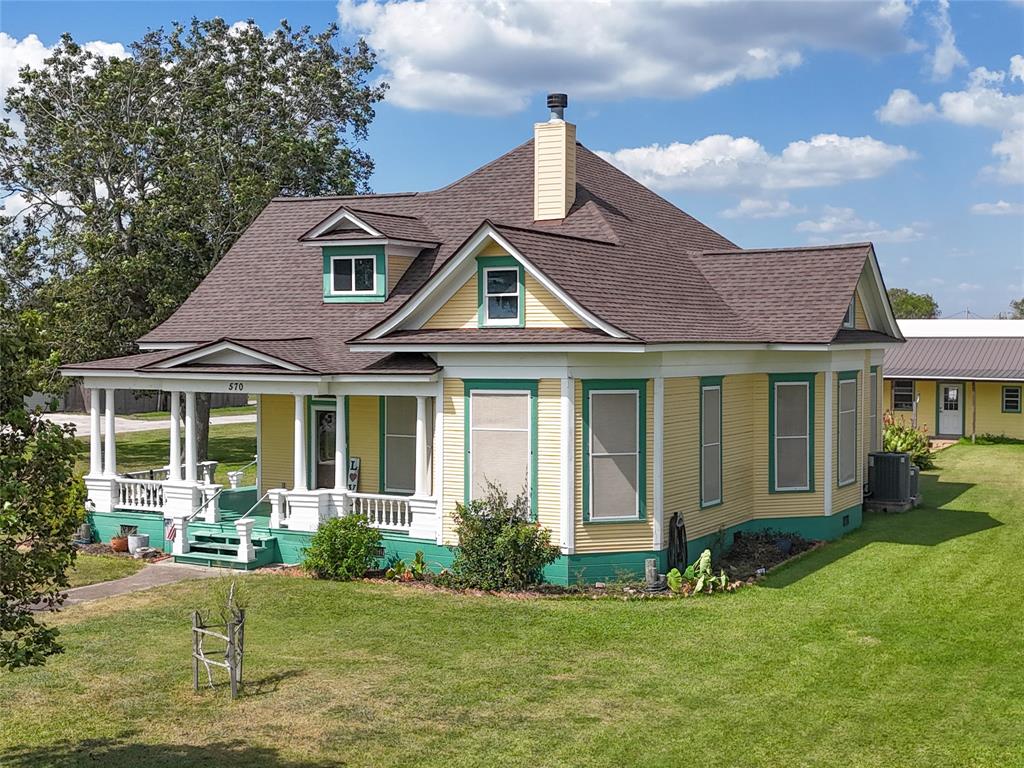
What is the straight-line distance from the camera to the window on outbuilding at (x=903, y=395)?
47.8 metres

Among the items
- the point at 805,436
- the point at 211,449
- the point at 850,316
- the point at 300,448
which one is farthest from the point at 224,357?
the point at 211,449

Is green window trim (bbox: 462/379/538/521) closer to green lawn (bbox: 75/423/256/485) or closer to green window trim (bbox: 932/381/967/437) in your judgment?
green lawn (bbox: 75/423/256/485)

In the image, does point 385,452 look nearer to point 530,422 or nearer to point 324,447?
point 324,447

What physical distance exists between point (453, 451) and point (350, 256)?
23.3ft

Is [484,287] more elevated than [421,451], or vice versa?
[484,287]

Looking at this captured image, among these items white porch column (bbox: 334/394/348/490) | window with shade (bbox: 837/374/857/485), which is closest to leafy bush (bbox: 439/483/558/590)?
white porch column (bbox: 334/394/348/490)

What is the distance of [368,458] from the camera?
78.0 feet

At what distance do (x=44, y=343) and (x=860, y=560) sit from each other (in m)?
16.5

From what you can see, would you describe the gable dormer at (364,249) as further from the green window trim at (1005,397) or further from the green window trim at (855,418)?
the green window trim at (1005,397)

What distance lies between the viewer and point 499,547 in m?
19.3

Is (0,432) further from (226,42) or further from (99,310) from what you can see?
(226,42)

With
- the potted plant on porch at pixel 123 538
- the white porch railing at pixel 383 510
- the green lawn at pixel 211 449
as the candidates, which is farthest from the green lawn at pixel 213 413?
the white porch railing at pixel 383 510

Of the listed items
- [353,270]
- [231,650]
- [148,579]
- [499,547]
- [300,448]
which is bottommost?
[148,579]

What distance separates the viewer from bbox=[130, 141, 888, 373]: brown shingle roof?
21.3m
